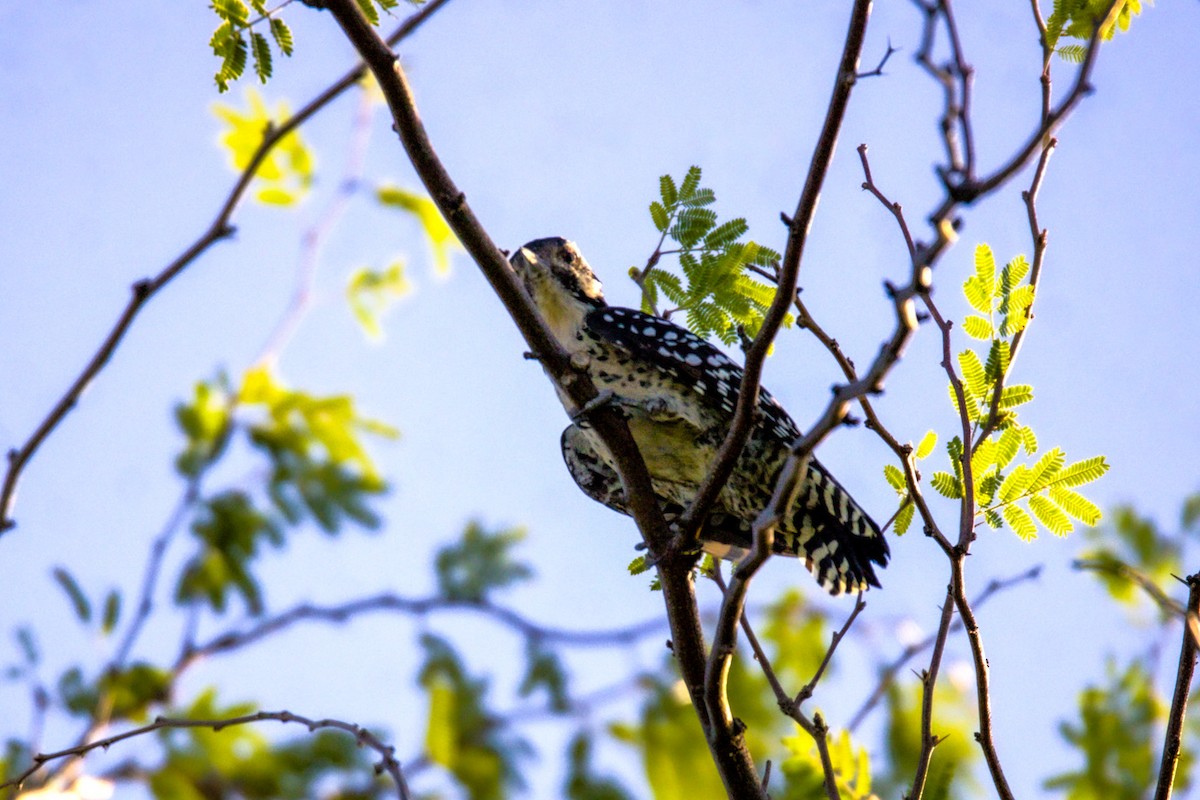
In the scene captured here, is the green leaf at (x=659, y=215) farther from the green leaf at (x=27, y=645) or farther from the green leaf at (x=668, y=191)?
the green leaf at (x=27, y=645)

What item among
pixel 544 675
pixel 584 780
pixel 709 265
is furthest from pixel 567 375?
pixel 544 675

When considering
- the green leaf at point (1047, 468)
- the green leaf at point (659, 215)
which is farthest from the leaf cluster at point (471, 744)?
the green leaf at point (1047, 468)

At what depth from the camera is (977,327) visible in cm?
377

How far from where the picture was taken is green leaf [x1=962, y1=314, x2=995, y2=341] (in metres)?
3.76

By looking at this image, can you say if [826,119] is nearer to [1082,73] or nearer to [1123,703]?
[1082,73]

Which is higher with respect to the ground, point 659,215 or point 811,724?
point 659,215

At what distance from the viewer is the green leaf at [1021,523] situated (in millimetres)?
3859

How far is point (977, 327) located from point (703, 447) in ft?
5.91

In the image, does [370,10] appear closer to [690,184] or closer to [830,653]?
[690,184]

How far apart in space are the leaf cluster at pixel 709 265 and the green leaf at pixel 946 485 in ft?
2.70

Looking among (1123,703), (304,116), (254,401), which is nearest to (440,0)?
A: (304,116)

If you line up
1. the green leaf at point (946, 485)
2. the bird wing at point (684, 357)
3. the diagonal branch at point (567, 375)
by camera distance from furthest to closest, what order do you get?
the bird wing at point (684, 357) < the green leaf at point (946, 485) < the diagonal branch at point (567, 375)

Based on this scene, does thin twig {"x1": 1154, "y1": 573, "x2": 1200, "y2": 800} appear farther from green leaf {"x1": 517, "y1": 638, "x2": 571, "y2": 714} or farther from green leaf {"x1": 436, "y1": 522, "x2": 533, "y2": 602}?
green leaf {"x1": 436, "y1": 522, "x2": 533, "y2": 602}

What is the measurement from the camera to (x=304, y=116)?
12.7 ft
